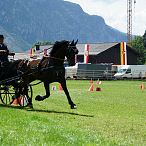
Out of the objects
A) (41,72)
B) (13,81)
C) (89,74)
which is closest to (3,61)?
(13,81)

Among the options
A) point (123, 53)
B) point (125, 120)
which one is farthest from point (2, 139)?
point (123, 53)

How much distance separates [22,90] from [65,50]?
282 centimetres

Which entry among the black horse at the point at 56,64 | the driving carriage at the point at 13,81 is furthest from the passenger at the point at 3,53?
the black horse at the point at 56,64

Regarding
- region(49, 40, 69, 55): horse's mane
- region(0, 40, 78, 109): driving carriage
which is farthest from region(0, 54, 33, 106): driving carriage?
region(49, 40, 69, 55): horse's mane

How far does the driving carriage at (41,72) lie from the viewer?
17.5 meters

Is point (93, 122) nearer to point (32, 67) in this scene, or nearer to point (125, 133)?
point (125, 133)

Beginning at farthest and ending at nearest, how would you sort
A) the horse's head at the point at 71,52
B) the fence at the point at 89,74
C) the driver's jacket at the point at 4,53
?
1. the fence at the point at 89,74
2. the driver's jacket at the point at 4,53
3. the horse's head at the point at 71,52

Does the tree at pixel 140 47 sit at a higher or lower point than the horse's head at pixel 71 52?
higher

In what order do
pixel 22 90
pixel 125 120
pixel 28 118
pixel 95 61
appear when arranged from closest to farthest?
pixel 28 118
pixel 125 120
pixel 22 90
pixel 95 61

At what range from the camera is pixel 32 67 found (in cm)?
1841

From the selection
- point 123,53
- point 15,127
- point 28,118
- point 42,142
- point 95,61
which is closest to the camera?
point 42,142

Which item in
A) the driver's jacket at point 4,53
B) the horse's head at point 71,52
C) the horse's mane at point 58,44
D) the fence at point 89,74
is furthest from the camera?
the fence at point 89,74

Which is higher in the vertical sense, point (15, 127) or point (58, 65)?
point (58, 65)

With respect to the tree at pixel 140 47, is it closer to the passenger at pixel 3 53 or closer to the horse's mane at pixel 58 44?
the passenger at pixel 3 53
